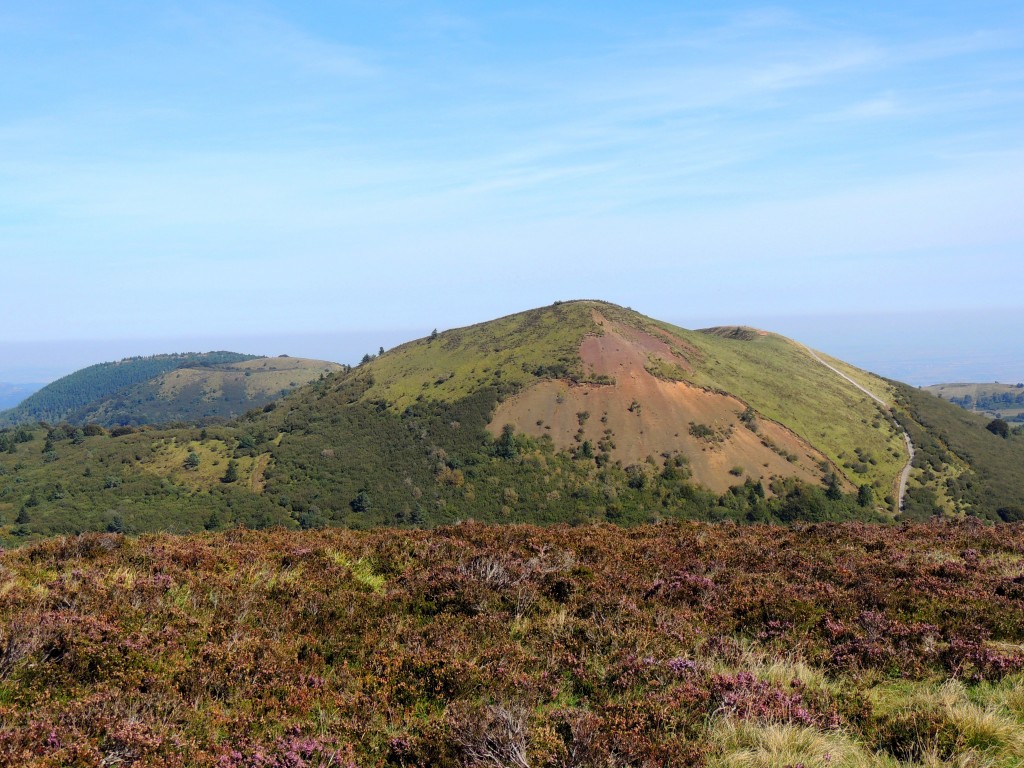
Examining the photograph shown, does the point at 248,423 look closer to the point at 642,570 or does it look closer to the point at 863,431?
the point at 863,431

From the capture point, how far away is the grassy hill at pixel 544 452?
96.5m

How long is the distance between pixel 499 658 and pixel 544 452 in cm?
10094

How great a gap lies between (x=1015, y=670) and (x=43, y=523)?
11741 cm

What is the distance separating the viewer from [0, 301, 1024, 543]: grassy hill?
96.5 metres

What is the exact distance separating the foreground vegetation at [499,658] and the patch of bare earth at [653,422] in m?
90.1

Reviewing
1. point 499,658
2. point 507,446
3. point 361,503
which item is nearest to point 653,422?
point 507,446

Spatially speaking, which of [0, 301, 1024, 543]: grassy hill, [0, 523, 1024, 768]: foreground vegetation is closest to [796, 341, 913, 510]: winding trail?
[0, 301, 1024, 543]: grassy hill

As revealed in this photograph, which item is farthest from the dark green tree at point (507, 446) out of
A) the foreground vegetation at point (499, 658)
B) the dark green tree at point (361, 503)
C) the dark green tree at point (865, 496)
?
the foreground vegetation at point (499, 658)

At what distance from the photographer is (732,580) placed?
424 inches

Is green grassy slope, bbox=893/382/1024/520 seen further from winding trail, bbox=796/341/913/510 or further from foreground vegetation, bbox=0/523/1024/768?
foreground vegetation, bbox=0/523/1024/768

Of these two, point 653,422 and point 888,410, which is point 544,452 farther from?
point 888,410

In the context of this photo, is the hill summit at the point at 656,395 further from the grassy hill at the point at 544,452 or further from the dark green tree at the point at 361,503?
the dark green tree at the point at 361,503

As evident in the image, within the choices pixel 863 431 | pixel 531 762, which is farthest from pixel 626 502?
pixel 531 762

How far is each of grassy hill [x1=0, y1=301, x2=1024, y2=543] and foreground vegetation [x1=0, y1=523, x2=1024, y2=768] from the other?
78546mm
